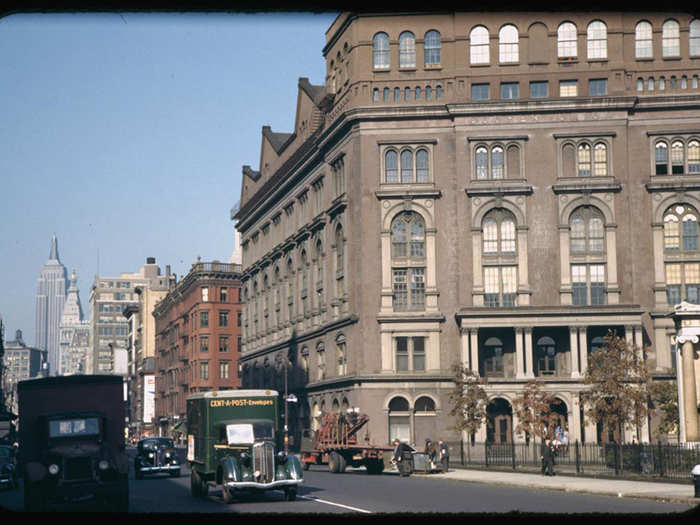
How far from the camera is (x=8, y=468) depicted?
45781 millimetres

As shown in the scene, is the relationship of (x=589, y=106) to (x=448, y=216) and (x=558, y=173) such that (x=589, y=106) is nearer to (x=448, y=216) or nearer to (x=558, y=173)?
(x=558, y=173)

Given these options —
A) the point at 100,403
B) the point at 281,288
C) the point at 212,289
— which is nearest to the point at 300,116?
the point at 281,288

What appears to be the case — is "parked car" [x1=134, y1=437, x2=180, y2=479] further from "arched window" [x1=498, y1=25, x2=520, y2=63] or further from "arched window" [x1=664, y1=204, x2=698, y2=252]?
"arched window" [x1=664, y1=204, x2=698, y2=252]

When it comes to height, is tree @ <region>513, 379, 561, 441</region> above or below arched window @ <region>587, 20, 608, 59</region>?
below

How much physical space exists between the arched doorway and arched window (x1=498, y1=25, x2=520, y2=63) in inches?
1078

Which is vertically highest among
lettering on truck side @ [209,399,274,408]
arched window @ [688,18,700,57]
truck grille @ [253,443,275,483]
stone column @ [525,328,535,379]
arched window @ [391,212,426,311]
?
arched window @ [688,18,700,57]

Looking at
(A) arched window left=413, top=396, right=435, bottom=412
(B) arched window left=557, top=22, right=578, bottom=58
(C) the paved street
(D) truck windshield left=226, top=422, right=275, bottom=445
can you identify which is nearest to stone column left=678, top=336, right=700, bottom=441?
(C) the paved street

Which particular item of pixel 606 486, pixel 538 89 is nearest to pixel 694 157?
pixel 538 89

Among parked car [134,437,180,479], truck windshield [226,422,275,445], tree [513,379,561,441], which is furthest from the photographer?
tree [513,379,561,441]

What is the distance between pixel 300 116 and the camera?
109m

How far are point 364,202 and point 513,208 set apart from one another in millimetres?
11993

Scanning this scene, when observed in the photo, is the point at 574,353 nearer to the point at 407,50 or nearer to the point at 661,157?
the point at 661,157

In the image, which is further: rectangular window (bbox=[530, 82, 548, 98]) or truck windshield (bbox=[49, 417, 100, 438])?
rectangular window (bbox=[530, 82, 548, 98])

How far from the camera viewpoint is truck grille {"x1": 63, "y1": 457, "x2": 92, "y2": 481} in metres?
30.5
